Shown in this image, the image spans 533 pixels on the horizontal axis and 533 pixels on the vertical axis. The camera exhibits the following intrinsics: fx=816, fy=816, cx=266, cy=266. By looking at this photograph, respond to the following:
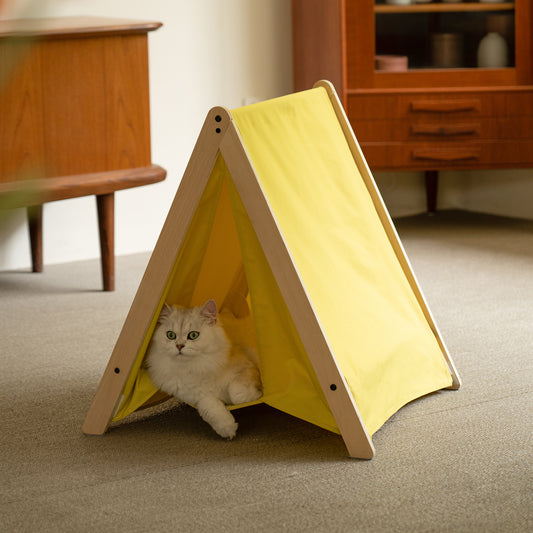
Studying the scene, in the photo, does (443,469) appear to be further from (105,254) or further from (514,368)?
(105,254)

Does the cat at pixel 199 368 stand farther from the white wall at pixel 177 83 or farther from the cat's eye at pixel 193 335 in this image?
the white wall at pixel 177 83

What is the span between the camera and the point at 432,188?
3.93 meters

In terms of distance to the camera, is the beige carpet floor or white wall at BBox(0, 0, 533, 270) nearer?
the beige carpet floor

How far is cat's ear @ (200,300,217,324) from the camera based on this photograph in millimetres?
1610

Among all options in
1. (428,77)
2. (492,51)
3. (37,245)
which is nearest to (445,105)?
(428,77)

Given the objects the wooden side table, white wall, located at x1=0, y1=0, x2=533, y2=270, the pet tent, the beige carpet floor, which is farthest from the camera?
white wall, located at x1=0, y1=0, x2=533, y2=270

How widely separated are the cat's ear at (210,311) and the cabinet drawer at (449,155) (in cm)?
195

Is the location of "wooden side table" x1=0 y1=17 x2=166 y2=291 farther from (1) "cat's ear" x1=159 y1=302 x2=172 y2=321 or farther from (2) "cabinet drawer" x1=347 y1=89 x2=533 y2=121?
(2) "cabinet drawer" x1=347 y1=89 x2=533 y2=121

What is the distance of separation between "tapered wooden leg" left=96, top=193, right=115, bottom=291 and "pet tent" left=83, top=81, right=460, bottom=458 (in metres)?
1.04

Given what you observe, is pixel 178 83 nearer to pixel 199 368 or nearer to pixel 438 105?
pixel 438 105

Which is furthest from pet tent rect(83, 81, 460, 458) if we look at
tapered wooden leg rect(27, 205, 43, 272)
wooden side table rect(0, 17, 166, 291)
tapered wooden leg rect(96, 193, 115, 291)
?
tapered wooden leg rect(27, 205, 43, 272)

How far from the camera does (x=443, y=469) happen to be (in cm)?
147

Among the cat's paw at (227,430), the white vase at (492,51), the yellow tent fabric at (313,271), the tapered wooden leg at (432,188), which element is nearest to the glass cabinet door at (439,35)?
the white vase at (492,51)

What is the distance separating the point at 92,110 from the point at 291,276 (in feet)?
4.32
